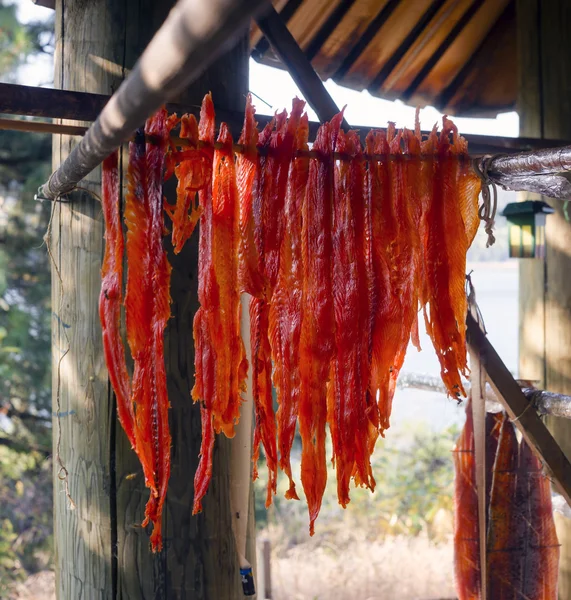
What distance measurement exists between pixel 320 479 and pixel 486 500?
941 mm

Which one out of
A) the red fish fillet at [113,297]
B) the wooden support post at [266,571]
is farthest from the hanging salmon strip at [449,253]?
the wooden support post at [266,571]

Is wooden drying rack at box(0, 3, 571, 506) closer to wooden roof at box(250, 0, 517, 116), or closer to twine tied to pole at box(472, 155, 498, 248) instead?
twine tied to pole at box(472, 155, 498, 248)

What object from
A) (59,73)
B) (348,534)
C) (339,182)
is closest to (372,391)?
(339,182)

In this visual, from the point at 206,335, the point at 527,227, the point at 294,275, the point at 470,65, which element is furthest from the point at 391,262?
the point at 470,65

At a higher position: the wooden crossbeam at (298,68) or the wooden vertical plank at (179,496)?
the wooden crossbeam at (298,68)

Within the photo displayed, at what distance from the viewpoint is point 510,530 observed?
7.64 feet

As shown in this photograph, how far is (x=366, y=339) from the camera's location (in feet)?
5.61

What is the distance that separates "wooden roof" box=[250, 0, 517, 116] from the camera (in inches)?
144

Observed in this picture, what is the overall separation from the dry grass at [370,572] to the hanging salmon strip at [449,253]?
16.7ft

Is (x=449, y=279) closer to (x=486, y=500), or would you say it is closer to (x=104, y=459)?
(x=486, y=500)

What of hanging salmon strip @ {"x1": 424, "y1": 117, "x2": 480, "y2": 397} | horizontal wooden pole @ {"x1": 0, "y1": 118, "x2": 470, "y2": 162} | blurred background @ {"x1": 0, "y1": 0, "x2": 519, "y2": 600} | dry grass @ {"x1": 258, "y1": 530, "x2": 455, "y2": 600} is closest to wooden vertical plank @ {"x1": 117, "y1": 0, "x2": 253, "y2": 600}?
horizontal wooden pole @ {"x1": 0, "y1": 118, "x2": 470, "y2": 162}

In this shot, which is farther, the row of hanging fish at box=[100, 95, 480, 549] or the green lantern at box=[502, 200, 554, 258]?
the green lantern at box=[502, 200, 554, 258]

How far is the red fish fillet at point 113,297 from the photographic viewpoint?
59.6 inches

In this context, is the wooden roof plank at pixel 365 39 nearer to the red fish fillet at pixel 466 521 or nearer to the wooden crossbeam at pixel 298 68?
the wooden crossbeam at pixel 298 68
